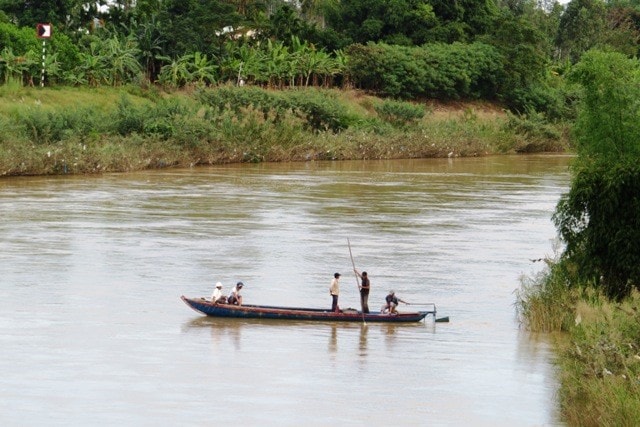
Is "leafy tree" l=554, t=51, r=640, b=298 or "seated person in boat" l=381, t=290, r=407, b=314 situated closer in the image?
"leafy tree" l=554, t=51, r=640, b=298

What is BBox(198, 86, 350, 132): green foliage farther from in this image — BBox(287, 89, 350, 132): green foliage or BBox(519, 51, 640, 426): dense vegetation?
BBox(519, 51, 640, 426): dense vegetation

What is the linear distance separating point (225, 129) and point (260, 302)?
115 feet

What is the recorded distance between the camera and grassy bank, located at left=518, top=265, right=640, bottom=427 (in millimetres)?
14359

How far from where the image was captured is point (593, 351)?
623 inches

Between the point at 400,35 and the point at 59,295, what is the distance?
193 feet

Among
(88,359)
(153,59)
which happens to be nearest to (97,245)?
(88,359)

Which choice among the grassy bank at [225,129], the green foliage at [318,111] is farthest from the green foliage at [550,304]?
the green foliage at [318,111]

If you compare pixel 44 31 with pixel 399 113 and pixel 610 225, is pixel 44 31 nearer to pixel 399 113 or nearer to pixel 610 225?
pixel 399 113

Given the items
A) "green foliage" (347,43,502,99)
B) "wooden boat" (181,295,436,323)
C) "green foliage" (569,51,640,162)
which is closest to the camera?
"wooden boat" (181,295,436,323)

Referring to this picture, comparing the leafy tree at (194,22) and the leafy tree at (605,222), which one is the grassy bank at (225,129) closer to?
the leafy tree at (194,22)

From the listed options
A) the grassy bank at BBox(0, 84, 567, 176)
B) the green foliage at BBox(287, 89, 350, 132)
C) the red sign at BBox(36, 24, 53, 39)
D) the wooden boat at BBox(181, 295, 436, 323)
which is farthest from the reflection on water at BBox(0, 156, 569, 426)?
the green foliage at BBox(287, 89, 350, 132)

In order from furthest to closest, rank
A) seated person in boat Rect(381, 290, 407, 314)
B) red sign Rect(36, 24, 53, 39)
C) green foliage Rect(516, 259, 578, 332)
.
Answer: red sign Rect(36, 24, 53, 39), seated person in boat Rect(381, 290, 407, 314), green foliage Rect(516, 259, 578, 332)

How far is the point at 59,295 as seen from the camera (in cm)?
2452

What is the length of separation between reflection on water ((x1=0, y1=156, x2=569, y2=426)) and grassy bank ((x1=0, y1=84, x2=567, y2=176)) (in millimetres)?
4967
